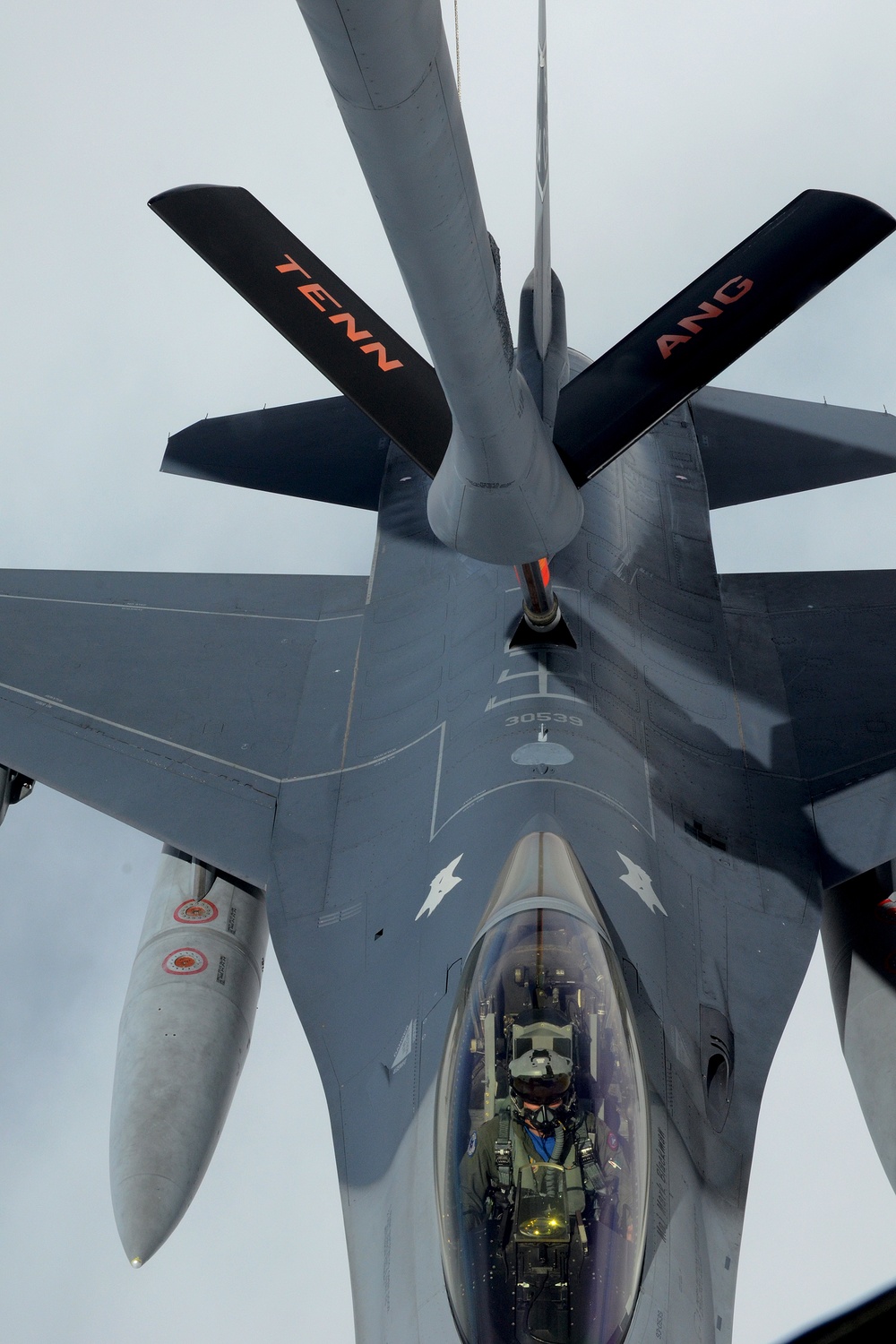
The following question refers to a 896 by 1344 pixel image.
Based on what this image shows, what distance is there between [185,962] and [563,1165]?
16.0ft

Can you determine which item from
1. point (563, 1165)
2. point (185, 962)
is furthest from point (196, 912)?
point (563, 1165)

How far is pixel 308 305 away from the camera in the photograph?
25.6 ft

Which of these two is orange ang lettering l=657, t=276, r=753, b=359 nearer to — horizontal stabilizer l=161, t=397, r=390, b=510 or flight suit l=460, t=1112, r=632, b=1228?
flight suit l=460, t=1112, r=632, b=1228

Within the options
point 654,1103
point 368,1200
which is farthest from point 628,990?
point 368,1200

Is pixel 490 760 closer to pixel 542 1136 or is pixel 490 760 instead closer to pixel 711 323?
pixel 711 323

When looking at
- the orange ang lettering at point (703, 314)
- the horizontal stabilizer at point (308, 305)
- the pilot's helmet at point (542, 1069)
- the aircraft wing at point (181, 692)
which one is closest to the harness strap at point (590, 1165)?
the pilot's helmet at point (542, 1069)

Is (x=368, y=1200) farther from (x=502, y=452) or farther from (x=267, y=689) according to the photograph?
(x=267, y=689)

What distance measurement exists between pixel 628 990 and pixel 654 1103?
1.84ft

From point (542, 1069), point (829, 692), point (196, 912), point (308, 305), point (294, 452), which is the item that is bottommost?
point (542, 1069)

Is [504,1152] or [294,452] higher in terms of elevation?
[294,452]

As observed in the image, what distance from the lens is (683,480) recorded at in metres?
11.9

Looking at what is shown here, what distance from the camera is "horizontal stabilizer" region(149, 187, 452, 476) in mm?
7234

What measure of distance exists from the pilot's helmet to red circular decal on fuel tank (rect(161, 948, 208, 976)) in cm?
441

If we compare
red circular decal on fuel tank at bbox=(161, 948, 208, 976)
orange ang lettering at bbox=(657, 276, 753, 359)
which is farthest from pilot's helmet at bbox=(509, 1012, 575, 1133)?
red circular decal on fuel tank at bbox=(161, 948, 208, 976)
